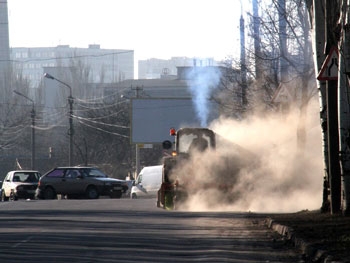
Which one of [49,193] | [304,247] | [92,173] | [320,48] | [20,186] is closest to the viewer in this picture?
[304,247]

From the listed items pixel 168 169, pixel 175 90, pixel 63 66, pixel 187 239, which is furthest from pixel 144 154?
pixel 63 66

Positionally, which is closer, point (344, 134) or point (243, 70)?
point (344, 134)

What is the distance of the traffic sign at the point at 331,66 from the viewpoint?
55.0 ft

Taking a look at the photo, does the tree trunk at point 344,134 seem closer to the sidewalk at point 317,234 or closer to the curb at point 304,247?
the sidewalk at point 317,234

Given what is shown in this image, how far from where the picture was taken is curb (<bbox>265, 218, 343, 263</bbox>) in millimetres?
12031

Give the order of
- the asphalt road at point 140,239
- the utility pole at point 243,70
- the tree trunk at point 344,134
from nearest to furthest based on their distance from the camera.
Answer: the asphalt road at point 140,239 → the tree trunk at point 344,134 → the utility pole at point 243,70

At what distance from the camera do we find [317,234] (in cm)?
1488

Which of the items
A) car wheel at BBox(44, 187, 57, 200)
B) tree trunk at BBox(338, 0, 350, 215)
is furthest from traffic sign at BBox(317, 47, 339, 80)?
car wheel at BBox(44, 187, 57, 200)

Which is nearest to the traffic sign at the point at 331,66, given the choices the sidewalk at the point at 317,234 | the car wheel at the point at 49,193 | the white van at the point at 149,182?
the sidewalk at the point at 317,234

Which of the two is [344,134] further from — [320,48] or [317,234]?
[317,234]

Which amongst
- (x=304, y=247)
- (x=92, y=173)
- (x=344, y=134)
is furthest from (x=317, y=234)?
(x=92, y=173)

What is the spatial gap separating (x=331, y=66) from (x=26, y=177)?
33.0 metres

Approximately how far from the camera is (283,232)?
657 inches

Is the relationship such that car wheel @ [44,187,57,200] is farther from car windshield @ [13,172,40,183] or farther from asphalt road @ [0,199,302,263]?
asphalt road @ [0,199,302,263]
